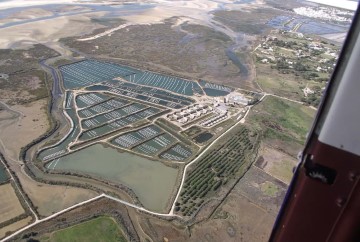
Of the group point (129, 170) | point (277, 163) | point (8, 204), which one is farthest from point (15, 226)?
point (277, 163)

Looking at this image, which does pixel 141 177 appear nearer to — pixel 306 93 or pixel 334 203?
pixel 334 203

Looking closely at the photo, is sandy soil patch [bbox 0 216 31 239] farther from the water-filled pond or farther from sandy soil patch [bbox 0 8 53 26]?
sandy soil patch [bbox 0 8 53 26]

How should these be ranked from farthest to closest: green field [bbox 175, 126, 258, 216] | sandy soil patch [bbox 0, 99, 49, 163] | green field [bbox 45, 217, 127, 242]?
sandy soil patch [bbox 0, 99, 49, 163]
green field [bbox 175, 126, 258, 216]
green field [bbox 45, 217, 127, 242]

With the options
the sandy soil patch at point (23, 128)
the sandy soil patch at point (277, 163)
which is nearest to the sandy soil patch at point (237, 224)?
the sandy soil patch at point (277, 163)

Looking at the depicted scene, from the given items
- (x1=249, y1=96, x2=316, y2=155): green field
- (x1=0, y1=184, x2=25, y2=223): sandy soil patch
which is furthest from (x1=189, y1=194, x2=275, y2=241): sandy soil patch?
(x1=0, y1=184, x2=25, y2=223): sandy soil patch

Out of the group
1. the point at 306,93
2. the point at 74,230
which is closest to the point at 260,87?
the point at 306,93

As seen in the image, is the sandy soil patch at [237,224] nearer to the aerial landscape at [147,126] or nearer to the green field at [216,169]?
the aerial landscape at [147,126]

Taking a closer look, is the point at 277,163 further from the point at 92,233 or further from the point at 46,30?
the point at 46,30
